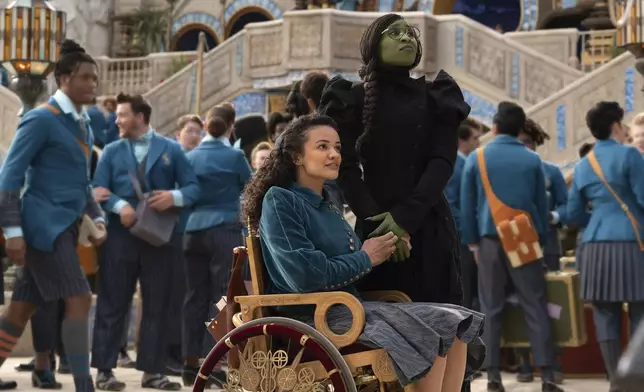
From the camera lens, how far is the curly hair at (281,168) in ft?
17.1

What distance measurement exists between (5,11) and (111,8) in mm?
14945

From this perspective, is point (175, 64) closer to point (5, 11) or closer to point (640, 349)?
point (5, 11)

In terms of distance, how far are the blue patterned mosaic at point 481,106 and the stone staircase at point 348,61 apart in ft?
0.05

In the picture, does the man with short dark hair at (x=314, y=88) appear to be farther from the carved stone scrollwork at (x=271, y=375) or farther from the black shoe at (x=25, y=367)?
the black shoe at (x=25, y=367)

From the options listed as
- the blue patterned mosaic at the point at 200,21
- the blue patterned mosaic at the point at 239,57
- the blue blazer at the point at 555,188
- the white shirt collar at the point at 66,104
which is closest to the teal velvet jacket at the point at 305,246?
the white shirt collar at the point at 66,104

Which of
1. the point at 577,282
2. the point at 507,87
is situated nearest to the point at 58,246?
the point at 577,282

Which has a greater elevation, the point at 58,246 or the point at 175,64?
the point at 175,64

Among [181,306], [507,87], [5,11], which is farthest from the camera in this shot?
[507,87]

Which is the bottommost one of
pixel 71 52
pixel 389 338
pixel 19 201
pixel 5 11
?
pixel 389 338

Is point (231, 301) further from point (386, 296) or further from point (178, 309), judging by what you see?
point (178, 309)

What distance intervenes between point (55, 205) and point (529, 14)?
2130 cm

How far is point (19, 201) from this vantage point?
285 inches

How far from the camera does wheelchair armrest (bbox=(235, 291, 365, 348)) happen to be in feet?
16.0

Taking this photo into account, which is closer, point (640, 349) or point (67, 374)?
point (640, 349)
